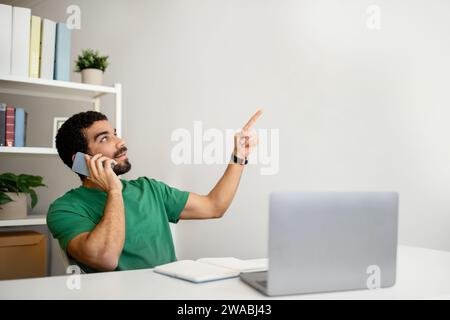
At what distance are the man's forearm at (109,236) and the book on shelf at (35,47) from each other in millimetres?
1074

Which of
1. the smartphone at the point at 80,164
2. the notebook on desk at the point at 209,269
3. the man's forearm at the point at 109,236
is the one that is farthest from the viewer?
the smartphone at the point at 80,164

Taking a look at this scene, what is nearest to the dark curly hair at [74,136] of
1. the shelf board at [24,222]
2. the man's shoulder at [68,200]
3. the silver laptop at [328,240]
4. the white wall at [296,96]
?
the man's shoulder at [68,200]

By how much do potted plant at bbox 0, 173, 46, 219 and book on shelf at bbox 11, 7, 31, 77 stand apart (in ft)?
1.72

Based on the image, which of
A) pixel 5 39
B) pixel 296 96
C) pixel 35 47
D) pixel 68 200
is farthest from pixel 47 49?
pixel 296 96

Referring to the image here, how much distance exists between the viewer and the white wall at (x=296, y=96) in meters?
1.77

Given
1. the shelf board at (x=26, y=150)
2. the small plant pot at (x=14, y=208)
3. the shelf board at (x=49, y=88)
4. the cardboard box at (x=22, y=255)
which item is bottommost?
the cardboard box at (x=22, y=255)

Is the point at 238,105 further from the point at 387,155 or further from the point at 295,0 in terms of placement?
the point at 387,155

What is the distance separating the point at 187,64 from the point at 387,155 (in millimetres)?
1357

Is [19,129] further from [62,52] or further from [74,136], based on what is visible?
[74,136]

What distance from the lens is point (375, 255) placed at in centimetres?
97

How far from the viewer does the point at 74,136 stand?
69.8 inches

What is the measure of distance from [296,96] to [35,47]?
1.29 meters

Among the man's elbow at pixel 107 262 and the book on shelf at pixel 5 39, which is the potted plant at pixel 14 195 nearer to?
the book on shelf at pixel 5 39

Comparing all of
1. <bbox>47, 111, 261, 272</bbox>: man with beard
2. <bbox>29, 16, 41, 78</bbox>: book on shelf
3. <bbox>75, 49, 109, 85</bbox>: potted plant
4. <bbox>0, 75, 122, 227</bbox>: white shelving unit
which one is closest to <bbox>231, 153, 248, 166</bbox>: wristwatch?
<bbox>47, 111, 261, 272</bbox>: man with beard
